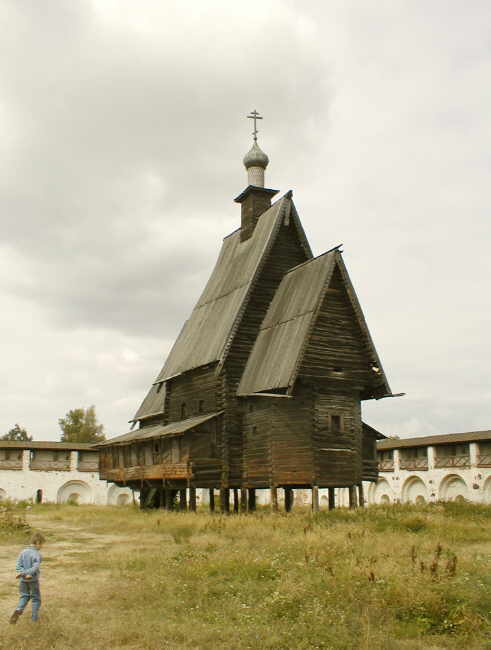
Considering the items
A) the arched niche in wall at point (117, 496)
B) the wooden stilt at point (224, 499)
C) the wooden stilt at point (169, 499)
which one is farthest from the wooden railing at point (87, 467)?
the wooden stilt at point (224, 499)

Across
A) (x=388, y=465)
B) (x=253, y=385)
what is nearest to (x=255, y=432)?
(x=253, y=385)

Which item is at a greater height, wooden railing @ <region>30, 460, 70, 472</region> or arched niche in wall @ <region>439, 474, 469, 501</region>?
wooden railing @ <region>30, 460, 70, 472</region>

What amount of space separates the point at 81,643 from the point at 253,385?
16.0m

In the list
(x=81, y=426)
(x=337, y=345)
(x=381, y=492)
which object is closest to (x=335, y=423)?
(x=337, y=345)

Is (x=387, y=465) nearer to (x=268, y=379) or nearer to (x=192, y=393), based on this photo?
(x=192, y=393)

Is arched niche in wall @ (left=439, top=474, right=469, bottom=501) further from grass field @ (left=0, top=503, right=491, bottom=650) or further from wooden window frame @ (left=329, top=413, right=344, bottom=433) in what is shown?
grass field @ (left=0, top=503, right=491, bottom=650)

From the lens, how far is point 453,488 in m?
43.1

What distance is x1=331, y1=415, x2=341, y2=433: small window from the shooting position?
2325 centimetres

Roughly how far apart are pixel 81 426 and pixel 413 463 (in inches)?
1519

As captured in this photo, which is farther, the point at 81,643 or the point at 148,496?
the point at 148,496

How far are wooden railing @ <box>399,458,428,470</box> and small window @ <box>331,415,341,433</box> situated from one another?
79.5 feet

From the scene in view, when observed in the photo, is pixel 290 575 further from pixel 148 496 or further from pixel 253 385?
pixel 148 496

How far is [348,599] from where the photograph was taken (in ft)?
32.7

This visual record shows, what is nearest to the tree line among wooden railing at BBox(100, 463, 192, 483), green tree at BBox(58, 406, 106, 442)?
green tree at BBox(58, 406, 106, 442)
